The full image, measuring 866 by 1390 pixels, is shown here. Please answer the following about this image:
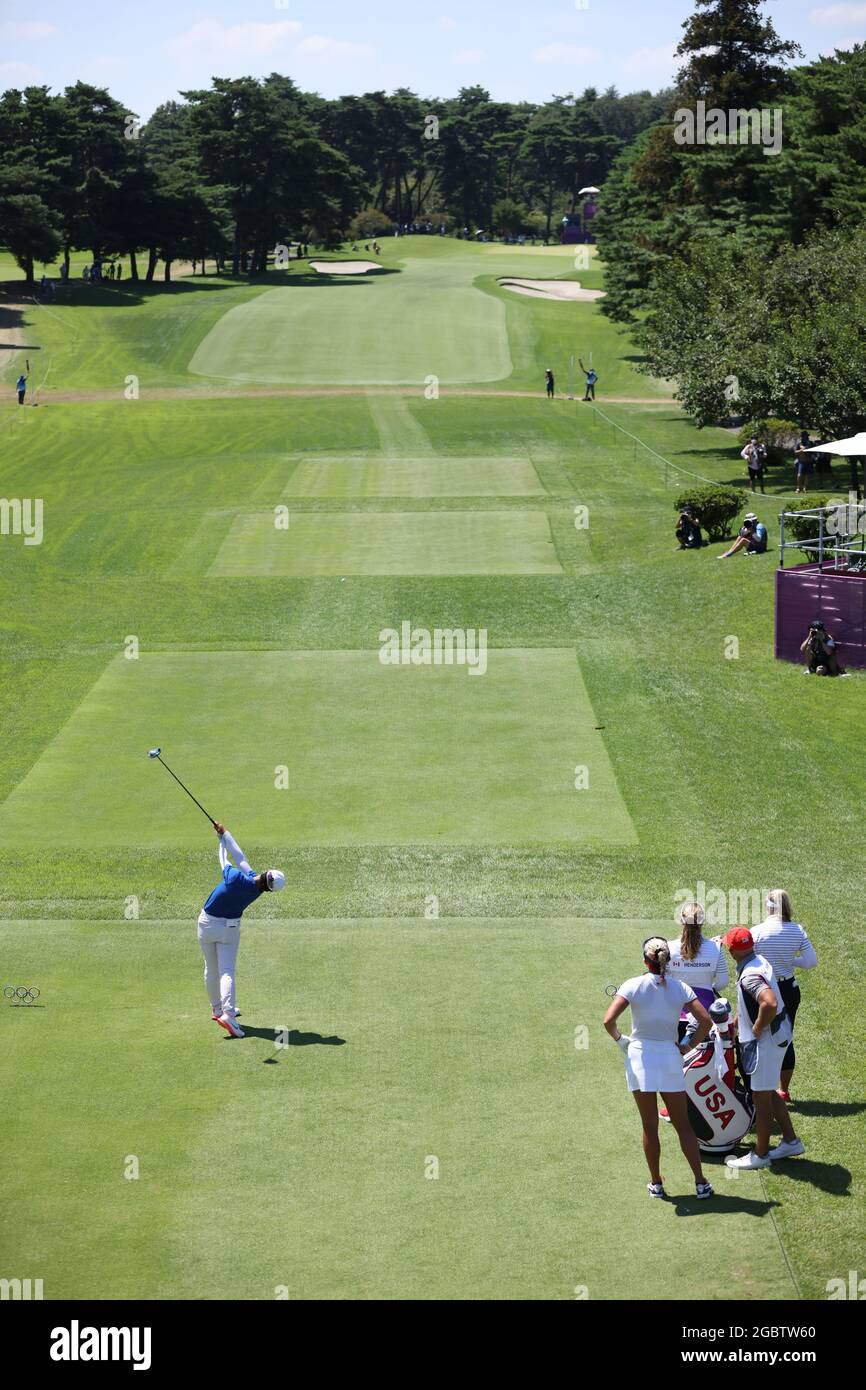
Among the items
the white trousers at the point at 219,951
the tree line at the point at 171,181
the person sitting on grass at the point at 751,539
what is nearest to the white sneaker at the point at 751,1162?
the white trousers at the point at 219,951

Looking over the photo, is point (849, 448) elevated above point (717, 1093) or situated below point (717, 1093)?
above

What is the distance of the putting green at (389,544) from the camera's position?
4244 cm

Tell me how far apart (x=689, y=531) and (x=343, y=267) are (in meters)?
93.0

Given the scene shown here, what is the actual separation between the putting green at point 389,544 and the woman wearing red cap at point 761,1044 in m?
29.2

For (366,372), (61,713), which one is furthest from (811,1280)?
(366,372)

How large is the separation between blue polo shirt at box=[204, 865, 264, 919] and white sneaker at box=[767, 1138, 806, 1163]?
18.9 feet

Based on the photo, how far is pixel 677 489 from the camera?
169 ft

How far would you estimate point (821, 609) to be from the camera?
105 ft

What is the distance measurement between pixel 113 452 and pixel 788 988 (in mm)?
52640

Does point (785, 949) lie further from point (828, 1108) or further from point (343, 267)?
point (343, 267)

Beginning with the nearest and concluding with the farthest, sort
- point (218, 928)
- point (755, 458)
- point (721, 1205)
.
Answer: point (721, 1205) → point (218, 928) → point (755, 458)

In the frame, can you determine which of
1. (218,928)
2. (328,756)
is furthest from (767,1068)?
(328,756)

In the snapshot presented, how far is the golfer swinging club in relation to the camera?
1555 centimetres
